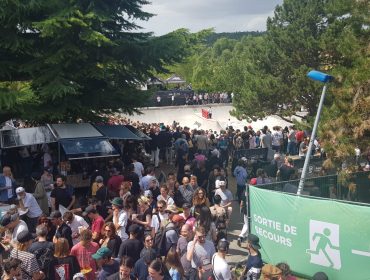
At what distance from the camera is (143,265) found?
22.6ft

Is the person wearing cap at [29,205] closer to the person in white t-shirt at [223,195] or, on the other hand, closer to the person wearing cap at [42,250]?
the person wearing cap at [42,250]

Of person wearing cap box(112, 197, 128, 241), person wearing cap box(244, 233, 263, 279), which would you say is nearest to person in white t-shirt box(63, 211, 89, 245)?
person wearing cap box(112, 197, 128, 241)

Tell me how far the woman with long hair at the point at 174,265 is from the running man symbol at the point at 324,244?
2.65m

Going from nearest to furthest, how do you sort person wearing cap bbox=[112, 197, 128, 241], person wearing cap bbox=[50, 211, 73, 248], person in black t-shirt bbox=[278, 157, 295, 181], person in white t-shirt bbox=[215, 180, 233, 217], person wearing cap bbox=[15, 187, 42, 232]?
person wearing cap bbox=[50, 211, 73, 248] < person wearing cap bbox=[112, 197, 128, 241] < person wearing cap bbox=[15, 187, 42, 232] < person in white t-shirt bbox=[215, 180, 233, 217] < person in black t-shirt bbox=[278, 157, 295, 181]

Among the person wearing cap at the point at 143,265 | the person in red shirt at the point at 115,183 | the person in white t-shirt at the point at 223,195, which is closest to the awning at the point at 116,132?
the person in red shirt at the point at 115,183

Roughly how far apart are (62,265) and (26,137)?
410 inches

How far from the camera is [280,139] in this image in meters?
23.3

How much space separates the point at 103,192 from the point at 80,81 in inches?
318

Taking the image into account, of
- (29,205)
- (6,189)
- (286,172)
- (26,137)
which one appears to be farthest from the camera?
(26,137)

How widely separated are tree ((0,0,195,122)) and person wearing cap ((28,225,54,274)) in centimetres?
929

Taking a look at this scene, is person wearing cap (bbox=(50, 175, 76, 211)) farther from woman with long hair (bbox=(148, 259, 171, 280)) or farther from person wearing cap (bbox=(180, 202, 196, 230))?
woman with long hair (bbox=(148, 259, 171, 280))

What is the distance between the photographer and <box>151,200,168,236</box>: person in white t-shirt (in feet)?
30.0

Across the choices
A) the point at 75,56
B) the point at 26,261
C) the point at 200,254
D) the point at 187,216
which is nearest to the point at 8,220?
the point at 26,261

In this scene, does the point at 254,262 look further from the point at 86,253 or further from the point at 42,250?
the point at 42,250
